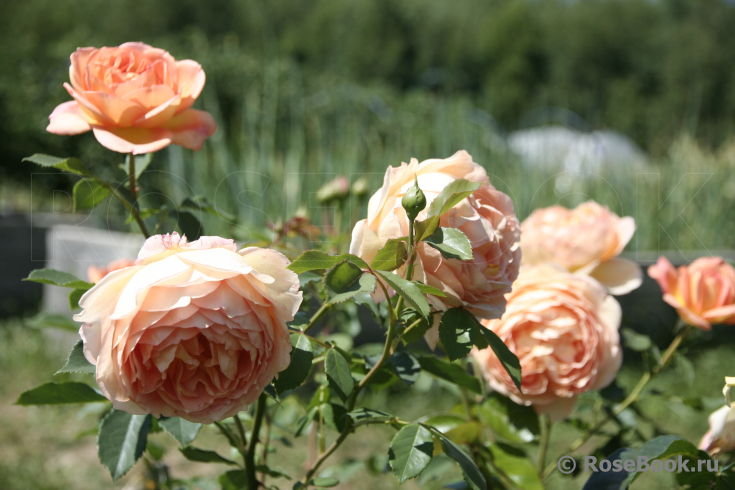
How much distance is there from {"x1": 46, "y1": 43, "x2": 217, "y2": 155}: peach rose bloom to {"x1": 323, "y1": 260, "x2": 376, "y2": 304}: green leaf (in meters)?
0.16

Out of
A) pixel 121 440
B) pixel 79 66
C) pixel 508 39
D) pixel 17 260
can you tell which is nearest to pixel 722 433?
pixel 121 440

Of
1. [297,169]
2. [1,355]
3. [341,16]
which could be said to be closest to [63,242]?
[1,355]

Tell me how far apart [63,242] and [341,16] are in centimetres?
1521

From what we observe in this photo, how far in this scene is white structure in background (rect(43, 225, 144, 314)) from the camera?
1.84 meters

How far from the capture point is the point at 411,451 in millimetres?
343

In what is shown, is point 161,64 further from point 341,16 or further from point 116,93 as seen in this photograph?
point 341,16

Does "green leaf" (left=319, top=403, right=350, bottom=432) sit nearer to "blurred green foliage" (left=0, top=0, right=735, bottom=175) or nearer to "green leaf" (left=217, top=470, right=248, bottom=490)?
"green leaf" (left=217, top=470, right=248, bottom=490)

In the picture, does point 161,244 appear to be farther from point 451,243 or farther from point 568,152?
point 568,152

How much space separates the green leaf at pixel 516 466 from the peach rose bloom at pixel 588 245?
0.19 metres

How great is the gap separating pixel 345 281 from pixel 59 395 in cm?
26

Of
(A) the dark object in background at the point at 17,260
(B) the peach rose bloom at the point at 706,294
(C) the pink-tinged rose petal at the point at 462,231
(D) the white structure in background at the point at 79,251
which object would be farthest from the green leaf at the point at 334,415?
(A) the dark object in background at the point at 17,260

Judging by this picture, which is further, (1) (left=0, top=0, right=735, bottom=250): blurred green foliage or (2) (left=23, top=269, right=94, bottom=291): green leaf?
(1) (left=0, top=0, right=735, bottom=250): blurred green foliage

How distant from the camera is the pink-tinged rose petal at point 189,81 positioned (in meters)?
0.42

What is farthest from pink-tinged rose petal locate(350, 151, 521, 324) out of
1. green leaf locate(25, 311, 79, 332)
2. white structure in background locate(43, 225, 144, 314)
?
white structure in background locate(43, 225, 144, 314)
